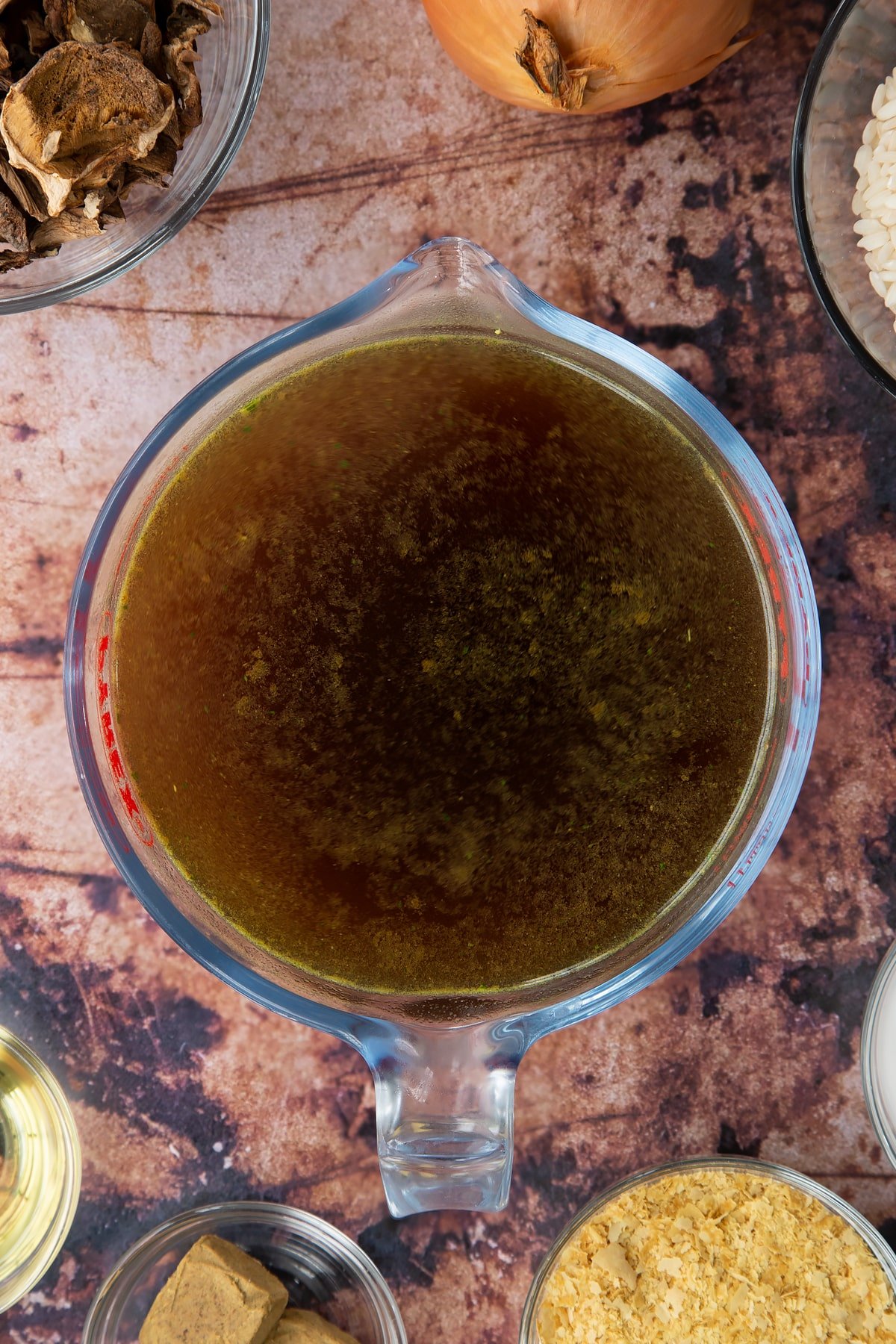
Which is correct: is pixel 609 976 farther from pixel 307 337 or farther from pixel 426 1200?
pixel 307 337

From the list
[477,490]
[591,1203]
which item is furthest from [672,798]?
[591,1203]

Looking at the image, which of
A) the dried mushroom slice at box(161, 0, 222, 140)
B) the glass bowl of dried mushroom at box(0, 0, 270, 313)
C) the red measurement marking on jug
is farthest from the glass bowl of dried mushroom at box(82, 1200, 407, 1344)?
the dried mushroom slice at box(161, 0, 222, 140)

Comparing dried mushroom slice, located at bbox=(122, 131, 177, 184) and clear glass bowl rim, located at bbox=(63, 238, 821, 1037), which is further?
dried mushroom slice, located at bbox=(122, 131, 177, 184)

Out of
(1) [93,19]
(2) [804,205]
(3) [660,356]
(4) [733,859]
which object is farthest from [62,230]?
(4) [733,859]

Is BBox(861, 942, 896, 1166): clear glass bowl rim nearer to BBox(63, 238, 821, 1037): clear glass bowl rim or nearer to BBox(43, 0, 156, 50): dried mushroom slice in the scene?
BBox(63, 238, 821, 1037): clear glass bowl rim

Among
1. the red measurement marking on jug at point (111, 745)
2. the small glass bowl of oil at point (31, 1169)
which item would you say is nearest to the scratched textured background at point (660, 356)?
the small glass bowl of oil at point (31, 1169)

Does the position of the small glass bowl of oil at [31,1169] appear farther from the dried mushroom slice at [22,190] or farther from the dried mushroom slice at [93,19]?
the dried mushroom slice at [93,19]

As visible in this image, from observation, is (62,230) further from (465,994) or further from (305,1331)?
(305,1331)
